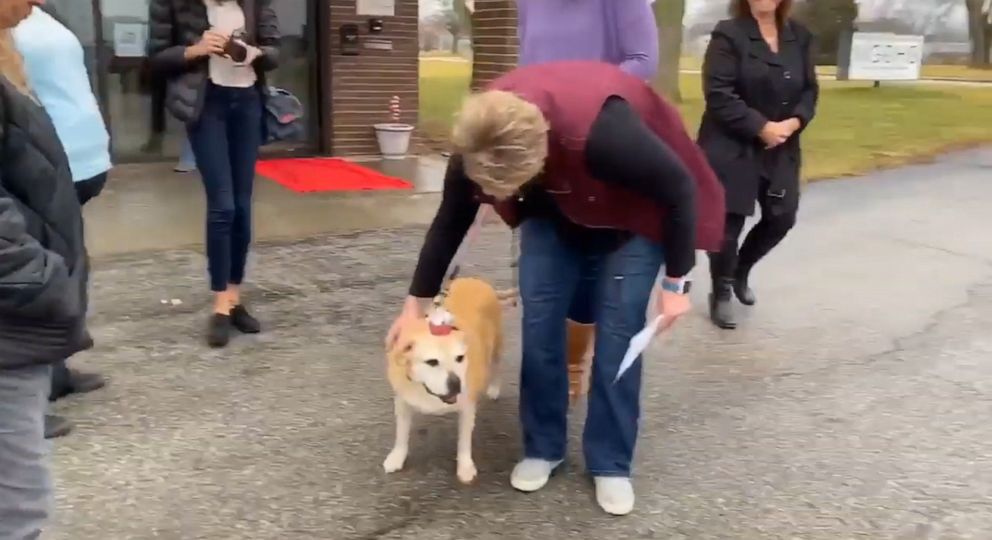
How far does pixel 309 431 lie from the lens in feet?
11.9

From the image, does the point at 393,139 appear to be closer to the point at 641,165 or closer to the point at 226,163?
the point at 226,163

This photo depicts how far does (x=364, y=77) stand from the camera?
1000 cm

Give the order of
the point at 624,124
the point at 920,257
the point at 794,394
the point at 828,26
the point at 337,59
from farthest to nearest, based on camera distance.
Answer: the point at 828,26 < the point at 337,59 < the point at 920,257 < the point at 794,394 < the point at 624,124

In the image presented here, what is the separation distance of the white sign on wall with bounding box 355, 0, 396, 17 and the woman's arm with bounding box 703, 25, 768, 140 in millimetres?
5872

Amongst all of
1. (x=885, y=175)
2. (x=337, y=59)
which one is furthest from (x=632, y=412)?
(x=885, y=175)

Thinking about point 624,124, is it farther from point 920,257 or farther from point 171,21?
point 920,257

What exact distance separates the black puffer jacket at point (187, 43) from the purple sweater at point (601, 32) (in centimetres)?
138

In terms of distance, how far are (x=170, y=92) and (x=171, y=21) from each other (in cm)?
36

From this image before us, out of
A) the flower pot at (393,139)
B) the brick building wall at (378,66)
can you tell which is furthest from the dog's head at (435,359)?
the flower pot at (393,139)

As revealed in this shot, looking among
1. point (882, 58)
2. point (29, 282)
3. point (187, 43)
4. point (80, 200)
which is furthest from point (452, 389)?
point (882, 58)

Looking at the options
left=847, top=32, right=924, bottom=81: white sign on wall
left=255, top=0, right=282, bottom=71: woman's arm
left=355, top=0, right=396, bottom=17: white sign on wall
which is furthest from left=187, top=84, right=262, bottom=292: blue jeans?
left=847, top=32, right=924, bottom=81: white sign on wall

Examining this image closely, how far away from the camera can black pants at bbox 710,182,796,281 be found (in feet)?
16.0

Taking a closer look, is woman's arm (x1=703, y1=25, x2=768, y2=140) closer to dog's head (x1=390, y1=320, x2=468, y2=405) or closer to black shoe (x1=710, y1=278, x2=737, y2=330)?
black shoe (x1=710, y1=278, x2=737, y2=330)

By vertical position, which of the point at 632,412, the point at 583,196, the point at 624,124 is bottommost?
the point at 632,412
